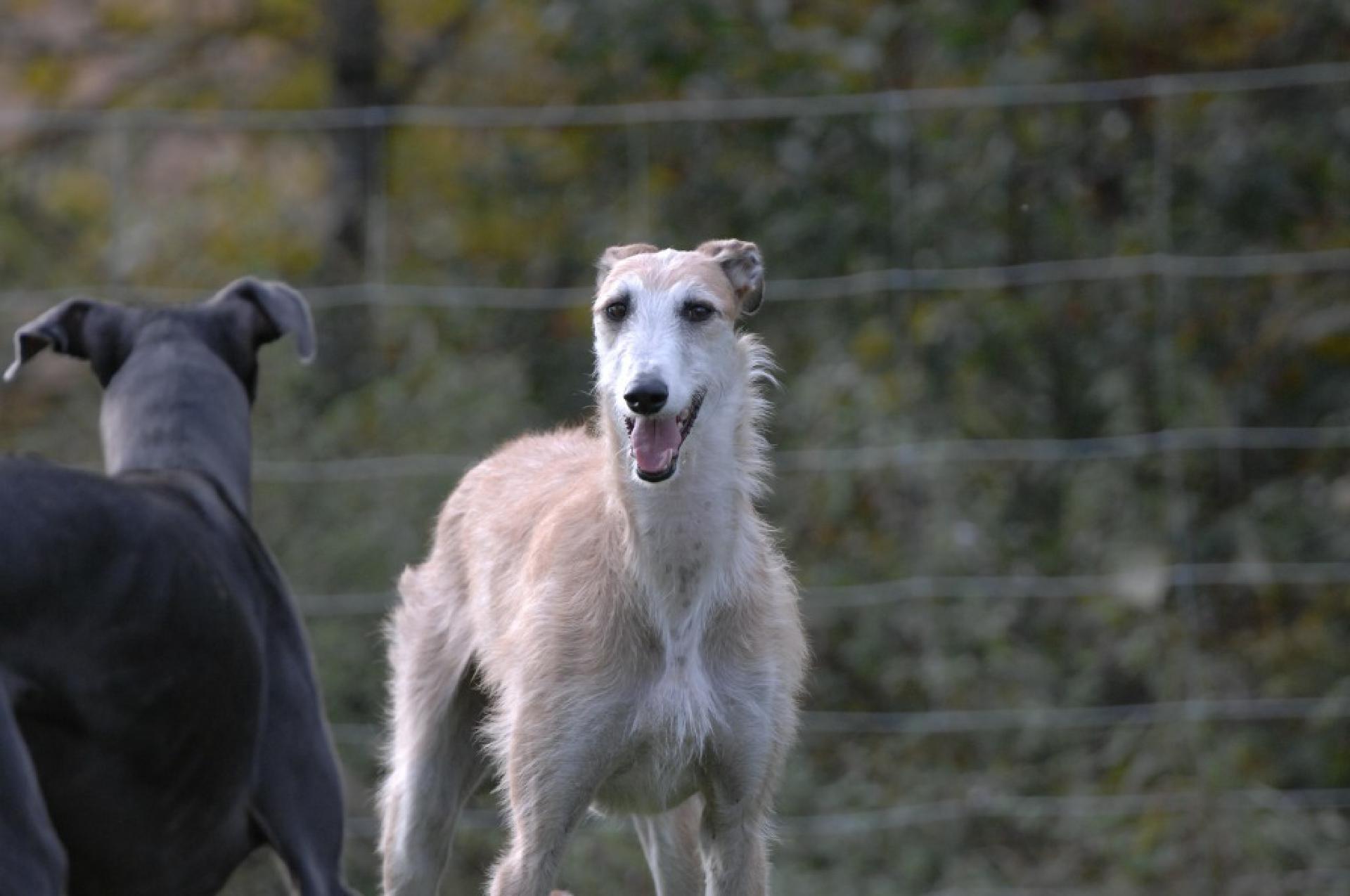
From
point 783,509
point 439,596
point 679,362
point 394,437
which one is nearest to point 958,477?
point 783,509

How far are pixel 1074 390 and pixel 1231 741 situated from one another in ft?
5.12

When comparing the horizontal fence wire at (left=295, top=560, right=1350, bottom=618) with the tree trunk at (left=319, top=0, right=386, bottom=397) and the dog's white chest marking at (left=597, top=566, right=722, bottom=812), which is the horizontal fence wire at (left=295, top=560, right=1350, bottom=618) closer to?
the tree trunk at (left=319, top=0, right=386, bottom=397)

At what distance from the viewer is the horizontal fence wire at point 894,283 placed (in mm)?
7684

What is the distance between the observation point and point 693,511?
188 inches

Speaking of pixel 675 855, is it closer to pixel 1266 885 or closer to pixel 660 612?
pixel 660 612

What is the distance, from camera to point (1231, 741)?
24.6 feet

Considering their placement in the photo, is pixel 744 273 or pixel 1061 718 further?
pixel 1061 718

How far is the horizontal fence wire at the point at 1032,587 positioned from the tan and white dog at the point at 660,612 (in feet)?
8.04

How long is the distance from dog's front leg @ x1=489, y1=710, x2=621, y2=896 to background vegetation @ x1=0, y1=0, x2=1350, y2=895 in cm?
253

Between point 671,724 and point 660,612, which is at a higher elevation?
point 660,612

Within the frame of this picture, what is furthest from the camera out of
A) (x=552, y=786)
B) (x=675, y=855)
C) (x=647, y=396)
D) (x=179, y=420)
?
(x=675, y=855)

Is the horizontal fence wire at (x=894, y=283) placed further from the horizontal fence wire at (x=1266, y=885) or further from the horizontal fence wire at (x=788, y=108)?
the horizontal fence wire at (x=1266, y=885)

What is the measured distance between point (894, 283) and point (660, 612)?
3354mm

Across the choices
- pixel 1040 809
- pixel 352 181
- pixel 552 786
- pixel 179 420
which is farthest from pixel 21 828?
pixel 352 181
